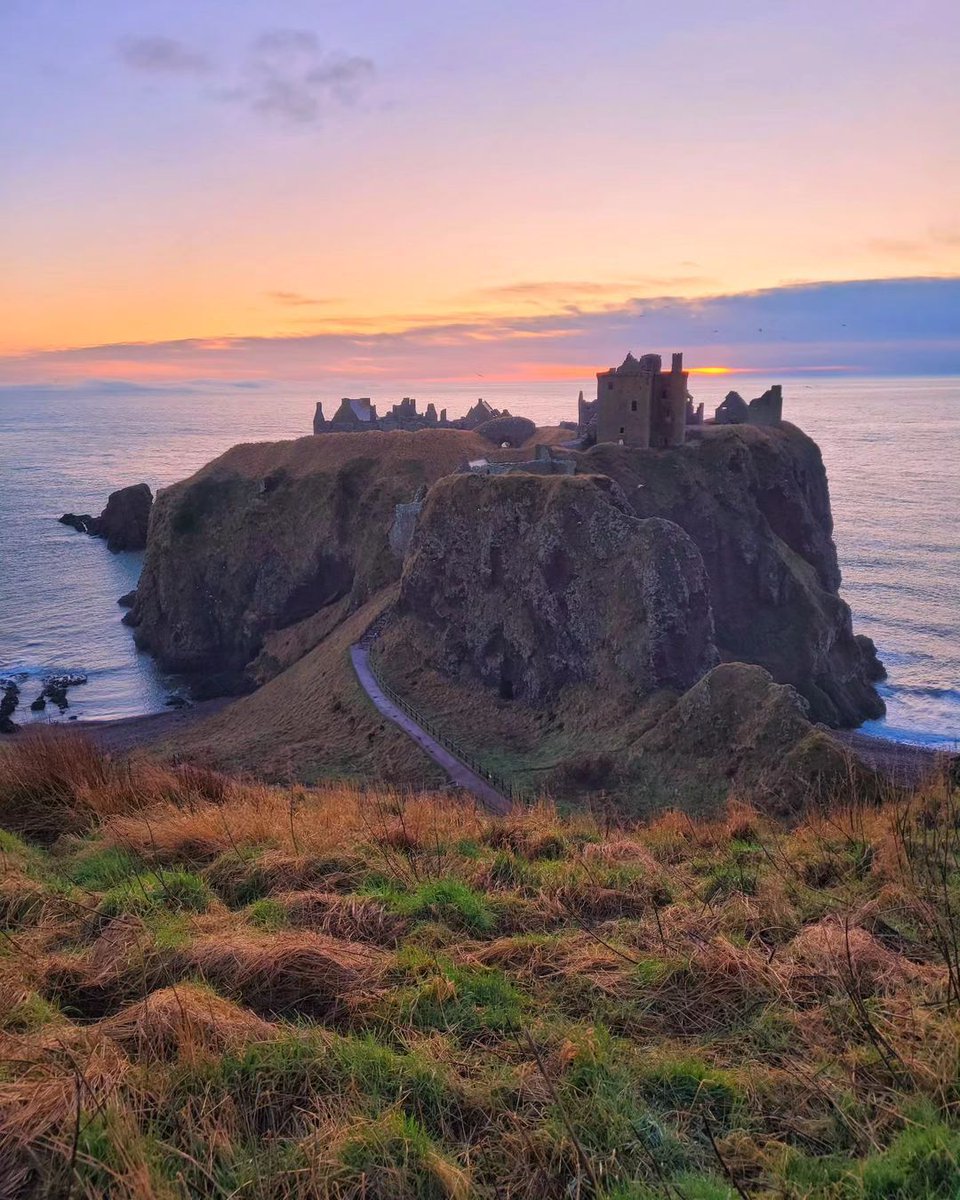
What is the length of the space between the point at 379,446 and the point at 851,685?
126 ft

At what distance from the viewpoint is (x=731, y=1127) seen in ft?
14.1

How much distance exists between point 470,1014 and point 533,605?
33296 mm

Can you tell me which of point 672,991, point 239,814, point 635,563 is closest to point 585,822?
point 239,814

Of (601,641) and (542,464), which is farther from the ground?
(542,464)

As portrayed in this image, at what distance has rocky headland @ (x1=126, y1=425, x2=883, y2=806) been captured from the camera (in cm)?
2830

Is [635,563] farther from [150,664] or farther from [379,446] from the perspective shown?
[150,664]

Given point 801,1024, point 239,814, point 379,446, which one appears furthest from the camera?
point 379,446

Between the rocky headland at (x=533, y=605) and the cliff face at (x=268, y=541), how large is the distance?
21cm

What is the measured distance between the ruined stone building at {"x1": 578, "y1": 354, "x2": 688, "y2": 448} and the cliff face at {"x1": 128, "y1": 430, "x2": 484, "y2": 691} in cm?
1319

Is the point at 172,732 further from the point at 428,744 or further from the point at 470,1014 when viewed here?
the point at 470,1014

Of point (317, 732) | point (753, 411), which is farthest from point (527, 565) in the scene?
point (753, 411)

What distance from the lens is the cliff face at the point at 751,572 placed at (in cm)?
4700

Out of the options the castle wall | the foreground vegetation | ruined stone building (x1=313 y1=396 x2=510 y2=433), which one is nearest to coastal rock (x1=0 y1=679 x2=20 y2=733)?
ruined stone building (x1=313 y1=396 x2=510 y2=433)

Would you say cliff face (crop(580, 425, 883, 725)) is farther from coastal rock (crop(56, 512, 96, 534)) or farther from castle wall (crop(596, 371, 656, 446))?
coastal rock (crop(56, 512, 96, 534))
